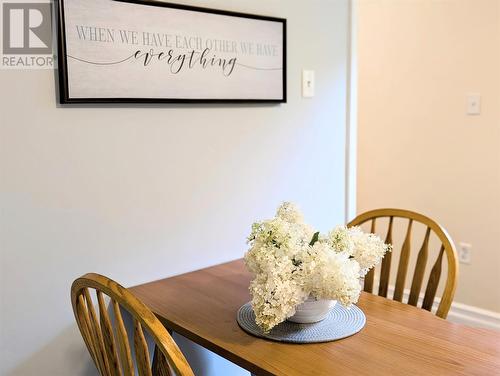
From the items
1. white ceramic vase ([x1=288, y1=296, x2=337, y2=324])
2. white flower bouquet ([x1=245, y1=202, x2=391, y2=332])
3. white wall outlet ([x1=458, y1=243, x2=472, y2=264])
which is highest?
white flower bouquet ([x1=245, y1=202, x2=391, y2=332])

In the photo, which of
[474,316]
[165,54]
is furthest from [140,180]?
[474,316]

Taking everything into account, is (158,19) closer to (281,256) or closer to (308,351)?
(281,256)

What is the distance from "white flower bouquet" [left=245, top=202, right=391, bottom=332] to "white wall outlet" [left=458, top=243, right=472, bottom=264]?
185 centimetres

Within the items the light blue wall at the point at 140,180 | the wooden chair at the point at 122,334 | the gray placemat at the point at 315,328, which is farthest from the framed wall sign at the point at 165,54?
the gray placemat at the point at 315,328

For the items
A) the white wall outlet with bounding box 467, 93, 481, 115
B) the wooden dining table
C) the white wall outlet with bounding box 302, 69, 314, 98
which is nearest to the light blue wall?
the white wall outlet with bounding box 302, 69, 314, 98

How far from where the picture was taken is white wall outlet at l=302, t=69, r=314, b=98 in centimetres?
224

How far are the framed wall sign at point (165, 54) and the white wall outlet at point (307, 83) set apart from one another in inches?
5.0

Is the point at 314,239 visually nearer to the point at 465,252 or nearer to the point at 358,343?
the point at 358,343

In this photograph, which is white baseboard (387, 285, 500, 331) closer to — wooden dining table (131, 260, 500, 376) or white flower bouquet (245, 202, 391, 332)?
wooden dining table (131, 260, 500, 376)

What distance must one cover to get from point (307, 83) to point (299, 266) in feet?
3.54

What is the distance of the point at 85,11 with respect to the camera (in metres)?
1.63

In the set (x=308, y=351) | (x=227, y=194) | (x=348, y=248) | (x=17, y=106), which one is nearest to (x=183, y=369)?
(x=308, y=351)

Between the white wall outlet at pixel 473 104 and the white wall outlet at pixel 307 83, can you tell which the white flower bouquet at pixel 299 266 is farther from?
the white wall outlet at pixel 473 104

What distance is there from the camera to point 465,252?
10.2 ft
